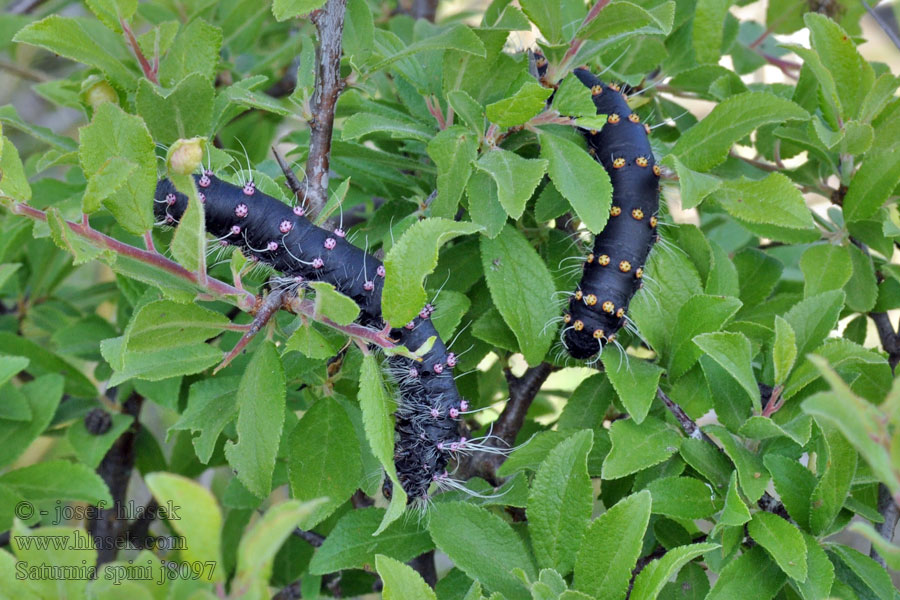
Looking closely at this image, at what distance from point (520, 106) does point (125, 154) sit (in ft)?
1.64

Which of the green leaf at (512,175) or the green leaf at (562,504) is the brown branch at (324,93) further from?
the green leaf at (562,504)

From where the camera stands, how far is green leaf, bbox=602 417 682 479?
109 centimetres

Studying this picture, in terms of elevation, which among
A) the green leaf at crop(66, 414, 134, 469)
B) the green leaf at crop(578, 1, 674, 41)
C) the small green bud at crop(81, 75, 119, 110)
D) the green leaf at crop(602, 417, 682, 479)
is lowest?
the green leaf at crop(66, 414, 134, 469)

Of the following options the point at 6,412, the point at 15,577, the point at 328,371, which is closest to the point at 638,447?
the point at 328,371

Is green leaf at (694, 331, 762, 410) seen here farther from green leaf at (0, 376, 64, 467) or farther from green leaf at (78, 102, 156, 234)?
green leaf at (0, 376, 64, 467)

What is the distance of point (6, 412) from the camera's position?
5.05 ft

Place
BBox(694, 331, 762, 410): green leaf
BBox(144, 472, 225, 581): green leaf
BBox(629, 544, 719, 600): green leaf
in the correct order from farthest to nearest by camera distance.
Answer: BBox(694, 331, 762, 410): green leaf < BBox(629, 544, 719, 600): green leaf < BBox(144, 472, 225, 581): green leaf

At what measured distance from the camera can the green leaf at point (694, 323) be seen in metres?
1.15

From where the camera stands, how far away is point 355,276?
120 cm

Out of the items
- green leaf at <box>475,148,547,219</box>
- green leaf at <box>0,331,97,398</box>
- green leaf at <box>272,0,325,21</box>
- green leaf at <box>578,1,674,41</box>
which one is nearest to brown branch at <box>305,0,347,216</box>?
green leaf at <box>272,0,325,21</box>

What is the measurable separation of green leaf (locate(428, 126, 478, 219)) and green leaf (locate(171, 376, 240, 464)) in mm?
421

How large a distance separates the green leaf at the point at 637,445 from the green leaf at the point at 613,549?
0.11 m

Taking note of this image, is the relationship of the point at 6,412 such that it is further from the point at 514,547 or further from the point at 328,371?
the point at 514,547

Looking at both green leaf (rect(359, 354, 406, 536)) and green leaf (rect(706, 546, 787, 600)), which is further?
green leaf (rect(706, 546, 787, 600))
